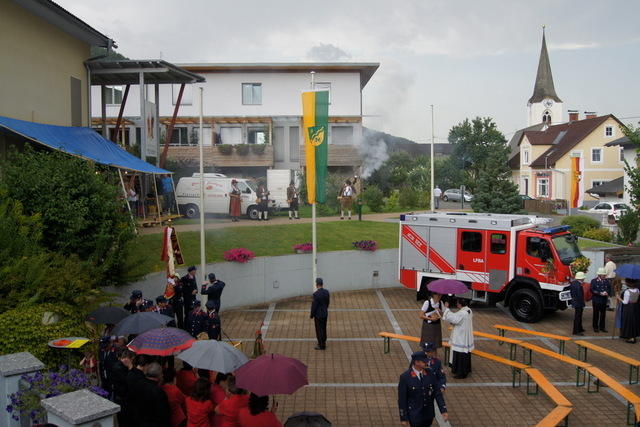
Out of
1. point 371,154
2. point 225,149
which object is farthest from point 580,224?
point 225,149

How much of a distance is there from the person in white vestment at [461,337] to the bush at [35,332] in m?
6.89

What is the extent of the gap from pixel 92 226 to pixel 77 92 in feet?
34.8

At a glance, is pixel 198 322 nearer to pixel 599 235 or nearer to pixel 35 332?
pixel 35 332

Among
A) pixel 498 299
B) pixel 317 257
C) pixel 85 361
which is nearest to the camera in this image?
pixel 85 361

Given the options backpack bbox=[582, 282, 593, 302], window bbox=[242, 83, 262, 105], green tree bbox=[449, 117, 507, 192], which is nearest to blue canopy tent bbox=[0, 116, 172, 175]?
backpack bbox=[582, 282, 593, 302]

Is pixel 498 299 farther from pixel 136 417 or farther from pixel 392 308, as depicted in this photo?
pixel 136 417

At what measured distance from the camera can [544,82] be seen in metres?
89.8

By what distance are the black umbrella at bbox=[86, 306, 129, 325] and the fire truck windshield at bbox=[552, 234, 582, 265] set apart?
463 inches

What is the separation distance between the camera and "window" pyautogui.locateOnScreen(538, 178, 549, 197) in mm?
63631

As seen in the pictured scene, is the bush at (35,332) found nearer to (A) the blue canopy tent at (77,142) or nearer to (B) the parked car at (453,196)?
(A) the blue canopy tent at (77,142)

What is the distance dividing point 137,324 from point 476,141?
53023 mm

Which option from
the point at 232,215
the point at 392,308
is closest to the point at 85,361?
the point at 392,308

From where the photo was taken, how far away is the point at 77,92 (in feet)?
72.8

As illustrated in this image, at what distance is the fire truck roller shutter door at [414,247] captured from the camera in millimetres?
18906
